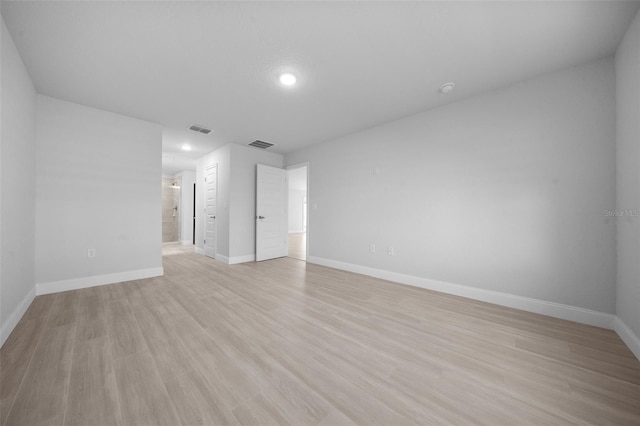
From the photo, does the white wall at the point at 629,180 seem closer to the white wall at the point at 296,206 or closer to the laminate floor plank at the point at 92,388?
the laminate floor plank at the point at 92,388

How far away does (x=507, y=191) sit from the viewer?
2.61 meters

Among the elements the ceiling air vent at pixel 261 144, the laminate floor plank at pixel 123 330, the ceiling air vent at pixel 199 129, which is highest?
the ceiling air vent at pixel 261 144

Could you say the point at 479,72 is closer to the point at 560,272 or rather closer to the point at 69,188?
the point at 560,272

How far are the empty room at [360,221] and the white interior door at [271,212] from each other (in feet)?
4.11

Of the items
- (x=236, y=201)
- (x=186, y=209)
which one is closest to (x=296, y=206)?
(x=186, y=209)

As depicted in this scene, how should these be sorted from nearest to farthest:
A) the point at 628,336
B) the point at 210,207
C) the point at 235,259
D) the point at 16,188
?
the point at 628,336
the point at 16,188
the point at 235,259
the point at 210,207

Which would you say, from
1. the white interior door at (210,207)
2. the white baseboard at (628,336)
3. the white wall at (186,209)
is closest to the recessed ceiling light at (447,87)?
the white baseboard at (628,336)

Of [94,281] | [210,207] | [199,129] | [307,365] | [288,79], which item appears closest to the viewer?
[307,365]

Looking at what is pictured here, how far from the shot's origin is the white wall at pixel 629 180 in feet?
5.72

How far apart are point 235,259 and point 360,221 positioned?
2760mm

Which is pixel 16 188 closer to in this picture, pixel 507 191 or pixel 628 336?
pixel 507 191

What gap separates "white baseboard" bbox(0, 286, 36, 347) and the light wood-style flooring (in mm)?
63

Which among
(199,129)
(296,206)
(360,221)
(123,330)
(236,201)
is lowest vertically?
(123,330)

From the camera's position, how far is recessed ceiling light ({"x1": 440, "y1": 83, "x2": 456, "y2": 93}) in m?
2.61
